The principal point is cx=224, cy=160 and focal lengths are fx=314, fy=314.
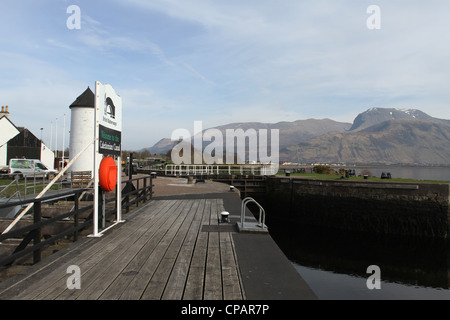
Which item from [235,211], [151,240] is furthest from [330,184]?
[151,240]

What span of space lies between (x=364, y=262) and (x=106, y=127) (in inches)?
482

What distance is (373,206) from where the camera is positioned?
723 inches

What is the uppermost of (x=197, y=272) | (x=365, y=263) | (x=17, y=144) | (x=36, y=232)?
(x=17, y=144)

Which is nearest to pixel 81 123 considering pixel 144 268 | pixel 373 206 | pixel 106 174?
pixel 106 174

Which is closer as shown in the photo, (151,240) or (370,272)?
(151,240)

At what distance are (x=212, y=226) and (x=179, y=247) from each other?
2.06 m

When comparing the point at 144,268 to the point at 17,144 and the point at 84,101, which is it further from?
the point at 17,144

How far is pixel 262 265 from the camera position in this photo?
15.9ft

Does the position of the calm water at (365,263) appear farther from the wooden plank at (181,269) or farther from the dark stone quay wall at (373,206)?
the wooden plank at (181,269)

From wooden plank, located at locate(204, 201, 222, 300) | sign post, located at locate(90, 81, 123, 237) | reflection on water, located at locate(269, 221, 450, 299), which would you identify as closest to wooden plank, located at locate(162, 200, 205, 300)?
wooden plank, located at locate(204, 201, 222, 300)

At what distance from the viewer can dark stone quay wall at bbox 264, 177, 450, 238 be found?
16.9 m

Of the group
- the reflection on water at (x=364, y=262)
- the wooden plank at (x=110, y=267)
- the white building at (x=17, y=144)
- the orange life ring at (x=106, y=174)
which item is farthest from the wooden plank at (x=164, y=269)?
the white building at (x=17, y=144)

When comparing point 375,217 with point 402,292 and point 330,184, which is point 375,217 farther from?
point 402,292
